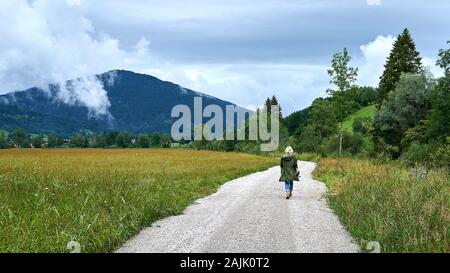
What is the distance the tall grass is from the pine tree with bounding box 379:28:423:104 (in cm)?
5672

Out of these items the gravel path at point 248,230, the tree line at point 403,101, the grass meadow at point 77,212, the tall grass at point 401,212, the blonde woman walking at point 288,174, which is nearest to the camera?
the tall grass at point 401,212

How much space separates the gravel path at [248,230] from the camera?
906 centimetres

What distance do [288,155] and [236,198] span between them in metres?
2.76

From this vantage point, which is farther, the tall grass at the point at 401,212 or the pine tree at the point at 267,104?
the pine tree at the point at 267,104

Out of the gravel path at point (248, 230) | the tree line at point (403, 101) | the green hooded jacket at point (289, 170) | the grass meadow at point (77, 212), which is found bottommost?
the gravel path at point (248, 230)

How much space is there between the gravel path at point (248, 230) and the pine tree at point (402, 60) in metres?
56.3

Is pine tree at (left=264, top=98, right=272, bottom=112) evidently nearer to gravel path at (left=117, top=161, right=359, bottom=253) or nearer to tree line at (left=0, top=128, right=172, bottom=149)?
tree line at (left=0, top=128, right=172, bottom=149)

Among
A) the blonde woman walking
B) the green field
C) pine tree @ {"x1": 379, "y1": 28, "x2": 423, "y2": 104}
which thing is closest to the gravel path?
the blonde woman walking

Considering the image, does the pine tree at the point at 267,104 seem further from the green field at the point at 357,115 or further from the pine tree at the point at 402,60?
the pine tree at the point at 402,60

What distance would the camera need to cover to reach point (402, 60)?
223 ft

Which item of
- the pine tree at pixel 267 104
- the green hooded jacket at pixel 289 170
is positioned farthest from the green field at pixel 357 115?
the green hooded jacket at pixel 289 170

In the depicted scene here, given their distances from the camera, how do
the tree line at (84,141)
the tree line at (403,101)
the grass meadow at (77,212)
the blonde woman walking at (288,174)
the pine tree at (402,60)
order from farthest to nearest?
the tree line at (84,141), the pine tree at (402,60), the tree line at (403,101), the blonde woman walking at (288,174), the grass meadow at (77,212)

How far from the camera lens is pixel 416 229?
9031mm

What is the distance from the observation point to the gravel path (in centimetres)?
906
